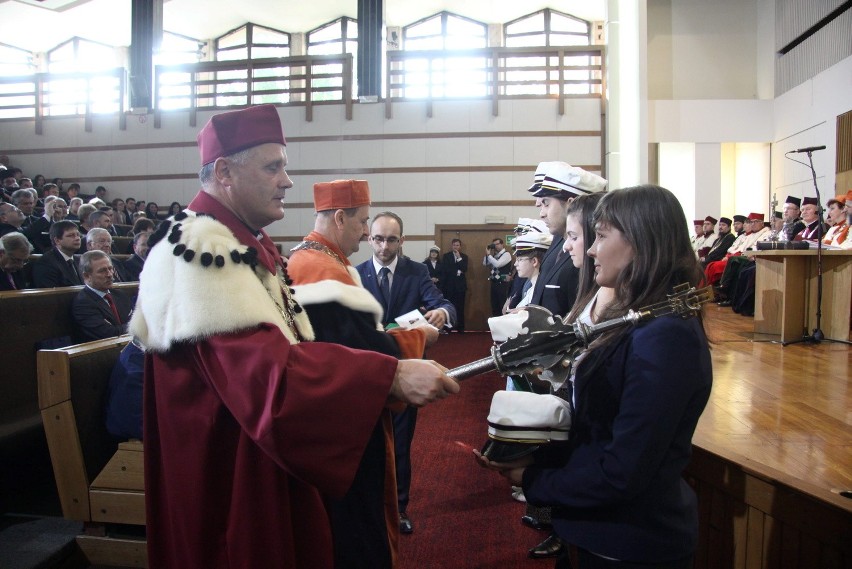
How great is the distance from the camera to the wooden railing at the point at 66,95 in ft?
41.9

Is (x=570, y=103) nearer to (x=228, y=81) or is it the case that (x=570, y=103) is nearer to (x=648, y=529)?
(x=228, y=81)

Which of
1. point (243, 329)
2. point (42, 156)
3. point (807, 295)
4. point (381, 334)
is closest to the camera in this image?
point (243, 329)

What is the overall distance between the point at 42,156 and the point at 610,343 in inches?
583

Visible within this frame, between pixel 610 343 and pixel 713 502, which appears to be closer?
pixel 610 343

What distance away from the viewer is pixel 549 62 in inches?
460

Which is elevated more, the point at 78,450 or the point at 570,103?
the point at 570,103

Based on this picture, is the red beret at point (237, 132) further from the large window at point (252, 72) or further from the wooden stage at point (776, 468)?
the large window at point (252, 72)

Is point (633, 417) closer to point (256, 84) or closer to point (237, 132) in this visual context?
point (237, 132)

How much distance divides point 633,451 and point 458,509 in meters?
2.32

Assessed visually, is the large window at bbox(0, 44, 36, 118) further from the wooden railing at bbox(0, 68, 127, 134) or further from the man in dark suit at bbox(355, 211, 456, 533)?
the man in dark suit at bbox(355, 211, 456, 533)

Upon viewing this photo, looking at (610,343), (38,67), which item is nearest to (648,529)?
(610,343)

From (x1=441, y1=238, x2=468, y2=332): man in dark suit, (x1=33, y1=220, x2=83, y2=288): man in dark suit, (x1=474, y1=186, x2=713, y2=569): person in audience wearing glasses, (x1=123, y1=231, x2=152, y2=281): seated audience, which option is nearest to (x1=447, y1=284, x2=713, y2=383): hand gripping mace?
(x1=474, y1=186, x2=713, y2=569): person in audience wearing glasses

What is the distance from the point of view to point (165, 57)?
15.4 meters

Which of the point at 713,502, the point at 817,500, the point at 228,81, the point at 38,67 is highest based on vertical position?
the point at 38,67
